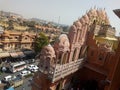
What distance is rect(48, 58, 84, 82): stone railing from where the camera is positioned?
16.6m

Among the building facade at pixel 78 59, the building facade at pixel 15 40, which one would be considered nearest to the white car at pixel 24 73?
the building facade at pixel 15 40

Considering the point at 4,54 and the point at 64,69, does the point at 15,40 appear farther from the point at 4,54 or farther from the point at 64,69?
the point at 64,69

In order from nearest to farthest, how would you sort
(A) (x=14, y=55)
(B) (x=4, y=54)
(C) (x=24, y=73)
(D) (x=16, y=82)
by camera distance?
(D) (x=16, y=82) → (C) (x=24, y=73) → (B) (x=4, y=54) → (A) (x=14, y=55)

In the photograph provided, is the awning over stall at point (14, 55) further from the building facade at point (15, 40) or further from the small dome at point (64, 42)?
the small dome at point (64, 42)

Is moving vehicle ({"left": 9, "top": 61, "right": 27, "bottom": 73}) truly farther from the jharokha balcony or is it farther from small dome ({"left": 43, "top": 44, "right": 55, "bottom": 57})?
small dome ({"left": 43, "top": 44, "right": 55, "bottom": 57})

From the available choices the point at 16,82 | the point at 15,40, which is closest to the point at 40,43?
the point at 15,40

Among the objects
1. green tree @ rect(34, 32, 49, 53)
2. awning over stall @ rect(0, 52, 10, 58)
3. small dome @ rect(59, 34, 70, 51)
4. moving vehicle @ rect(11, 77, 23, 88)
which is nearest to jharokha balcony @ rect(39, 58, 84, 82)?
small dome @ rect(59, 34, 70, 51)

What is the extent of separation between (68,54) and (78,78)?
3738mm

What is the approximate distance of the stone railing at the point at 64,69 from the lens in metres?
16.6

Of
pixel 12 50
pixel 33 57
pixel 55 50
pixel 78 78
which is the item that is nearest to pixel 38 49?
pixel 33 57

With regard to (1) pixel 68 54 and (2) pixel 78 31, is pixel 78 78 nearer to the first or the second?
(1) pixel 68 54

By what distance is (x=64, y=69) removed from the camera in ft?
58.9

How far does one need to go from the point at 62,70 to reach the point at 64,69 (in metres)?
0.38

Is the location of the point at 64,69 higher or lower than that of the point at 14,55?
higher
